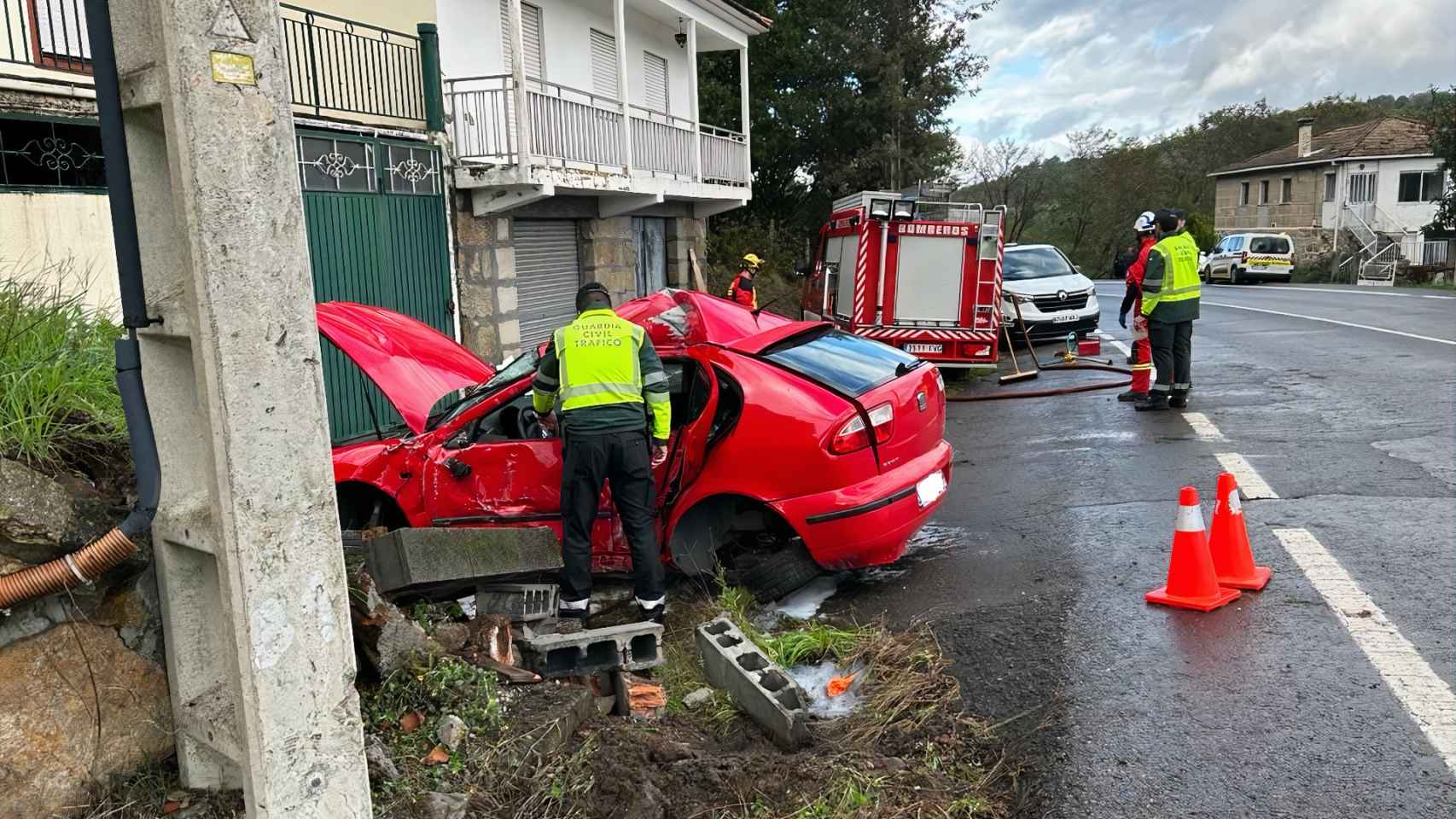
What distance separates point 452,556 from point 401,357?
1.51 metres

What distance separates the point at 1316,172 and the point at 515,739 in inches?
2004

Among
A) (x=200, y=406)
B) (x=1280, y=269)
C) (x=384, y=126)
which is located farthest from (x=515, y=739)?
(x=1280, y=269)

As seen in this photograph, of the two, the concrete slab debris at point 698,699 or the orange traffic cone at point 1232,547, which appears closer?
the concrete slab debris at point 698,699

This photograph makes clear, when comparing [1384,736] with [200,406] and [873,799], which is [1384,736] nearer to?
[873,799]

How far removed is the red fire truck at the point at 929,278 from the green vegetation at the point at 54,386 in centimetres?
996

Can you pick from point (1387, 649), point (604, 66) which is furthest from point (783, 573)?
point (604, 66)

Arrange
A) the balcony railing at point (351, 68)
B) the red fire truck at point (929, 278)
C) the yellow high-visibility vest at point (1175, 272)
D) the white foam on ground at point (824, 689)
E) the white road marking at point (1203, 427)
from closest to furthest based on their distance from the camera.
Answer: the white foam on ground at point (824, 689) < the white road marking at point (1203, 427) < the yellow high-visibility vest at point (1175, 272) < the balcony railing at point (351, 68) < the red fire truck at point (929, 278)

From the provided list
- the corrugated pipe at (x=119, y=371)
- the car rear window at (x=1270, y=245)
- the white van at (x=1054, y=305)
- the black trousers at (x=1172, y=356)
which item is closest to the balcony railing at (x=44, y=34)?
the corrugated pipe at (x=119, y=371)

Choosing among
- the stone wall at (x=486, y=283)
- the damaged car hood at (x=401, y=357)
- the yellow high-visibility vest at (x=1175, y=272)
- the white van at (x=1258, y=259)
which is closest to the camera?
the damaged car hood at (x=401, y=357)

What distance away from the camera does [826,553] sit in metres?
5.41

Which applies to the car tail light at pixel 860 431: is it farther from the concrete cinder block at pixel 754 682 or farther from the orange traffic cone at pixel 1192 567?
the orange traffic cone at pixel 1192 567

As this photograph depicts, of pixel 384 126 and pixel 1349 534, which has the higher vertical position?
pixel 384 126

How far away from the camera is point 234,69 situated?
2.65 m

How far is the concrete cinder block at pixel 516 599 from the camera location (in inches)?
200
